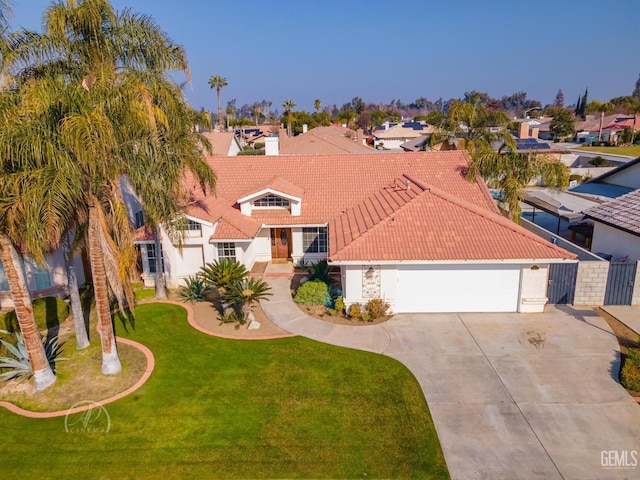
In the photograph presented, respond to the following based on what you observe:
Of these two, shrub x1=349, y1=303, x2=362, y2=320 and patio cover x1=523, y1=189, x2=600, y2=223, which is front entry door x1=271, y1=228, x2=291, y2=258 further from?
patio cover x1=523, y1=189, x2=600, y2=223

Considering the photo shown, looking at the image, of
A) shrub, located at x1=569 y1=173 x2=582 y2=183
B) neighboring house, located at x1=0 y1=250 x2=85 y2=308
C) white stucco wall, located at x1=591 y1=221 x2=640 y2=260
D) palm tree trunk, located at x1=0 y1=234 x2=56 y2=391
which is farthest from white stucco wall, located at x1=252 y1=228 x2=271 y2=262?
shrub, located at x1=569 y1=173 x2=582 y2=183

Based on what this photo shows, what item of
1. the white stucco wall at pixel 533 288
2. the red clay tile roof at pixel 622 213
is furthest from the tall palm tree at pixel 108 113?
the red clay tile roof at pixel 622 213

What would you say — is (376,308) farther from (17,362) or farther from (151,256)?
(17,362)

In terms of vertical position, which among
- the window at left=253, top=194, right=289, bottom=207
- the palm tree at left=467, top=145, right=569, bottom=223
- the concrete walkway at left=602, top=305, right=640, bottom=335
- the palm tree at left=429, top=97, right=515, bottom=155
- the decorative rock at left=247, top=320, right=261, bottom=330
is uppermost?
the palm tree at left=429, top=97, right=515, bottom=155

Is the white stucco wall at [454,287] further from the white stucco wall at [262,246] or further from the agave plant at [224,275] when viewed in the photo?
the white stucco wall at [262,246]

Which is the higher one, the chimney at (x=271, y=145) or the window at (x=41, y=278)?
the chimney at (x=271, y=145)

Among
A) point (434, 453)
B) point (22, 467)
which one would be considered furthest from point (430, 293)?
point (22, 467)

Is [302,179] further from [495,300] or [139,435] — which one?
[139,435]
